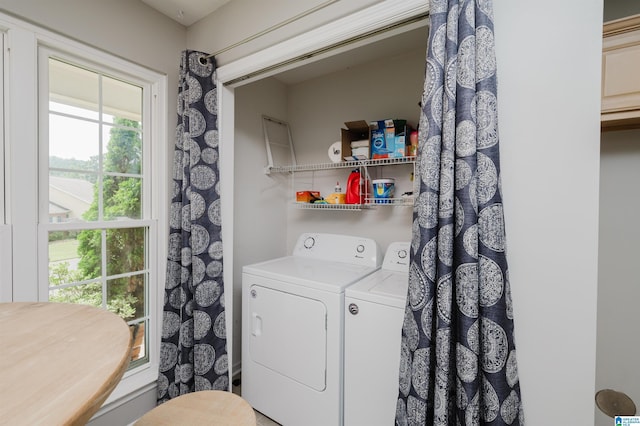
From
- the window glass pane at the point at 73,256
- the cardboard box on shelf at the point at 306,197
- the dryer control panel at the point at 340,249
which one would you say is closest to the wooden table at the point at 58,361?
the window glass pane at the point at 73,256

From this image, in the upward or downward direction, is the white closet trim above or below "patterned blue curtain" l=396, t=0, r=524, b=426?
above

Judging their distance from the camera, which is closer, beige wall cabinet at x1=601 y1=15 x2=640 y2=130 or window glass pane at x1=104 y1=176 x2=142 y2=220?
beige wall cabinet at x1=601 y1=15 x2=640 y2=130

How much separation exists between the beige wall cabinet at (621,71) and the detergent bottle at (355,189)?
1406 millimetres

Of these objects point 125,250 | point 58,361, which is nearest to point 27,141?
point 125,250

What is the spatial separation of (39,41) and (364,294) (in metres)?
2.17

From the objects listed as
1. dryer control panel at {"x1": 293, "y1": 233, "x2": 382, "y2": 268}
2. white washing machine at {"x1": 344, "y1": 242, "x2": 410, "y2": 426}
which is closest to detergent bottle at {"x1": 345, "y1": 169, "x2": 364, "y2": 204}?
dryer control panel at {"x1": 293, "y1": 233, "x2": 382, "y2": 268}

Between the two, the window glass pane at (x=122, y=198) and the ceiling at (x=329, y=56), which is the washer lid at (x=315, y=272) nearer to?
the window glass pane at (x=122, y=198)

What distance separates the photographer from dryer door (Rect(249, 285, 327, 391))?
1.71 m

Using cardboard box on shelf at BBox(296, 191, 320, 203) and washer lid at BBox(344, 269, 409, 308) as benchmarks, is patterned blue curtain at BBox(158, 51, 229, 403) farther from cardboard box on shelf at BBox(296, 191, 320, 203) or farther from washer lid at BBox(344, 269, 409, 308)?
washer lid at BBox(344, 269, 409, 308)

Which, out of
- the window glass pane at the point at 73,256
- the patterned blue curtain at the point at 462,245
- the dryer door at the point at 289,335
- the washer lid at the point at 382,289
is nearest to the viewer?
the patterned blue curtain at the point at 462,245

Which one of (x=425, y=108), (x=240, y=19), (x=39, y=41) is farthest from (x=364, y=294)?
(x=39, y=41)

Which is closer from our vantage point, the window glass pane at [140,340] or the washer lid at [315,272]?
the washer lid at [315,272]

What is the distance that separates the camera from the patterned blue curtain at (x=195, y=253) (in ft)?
6.11

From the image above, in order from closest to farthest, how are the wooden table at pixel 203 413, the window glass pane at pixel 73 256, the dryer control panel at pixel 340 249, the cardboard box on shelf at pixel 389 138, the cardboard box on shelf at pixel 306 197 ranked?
the wooden table at pixel 203 413
the window glass pane at pixel 73 256
the cardboard box on shelf at pixel 389 138
the dryer control panel at pixel 340 249
the cardboard box on shelf at pixel 306 197
